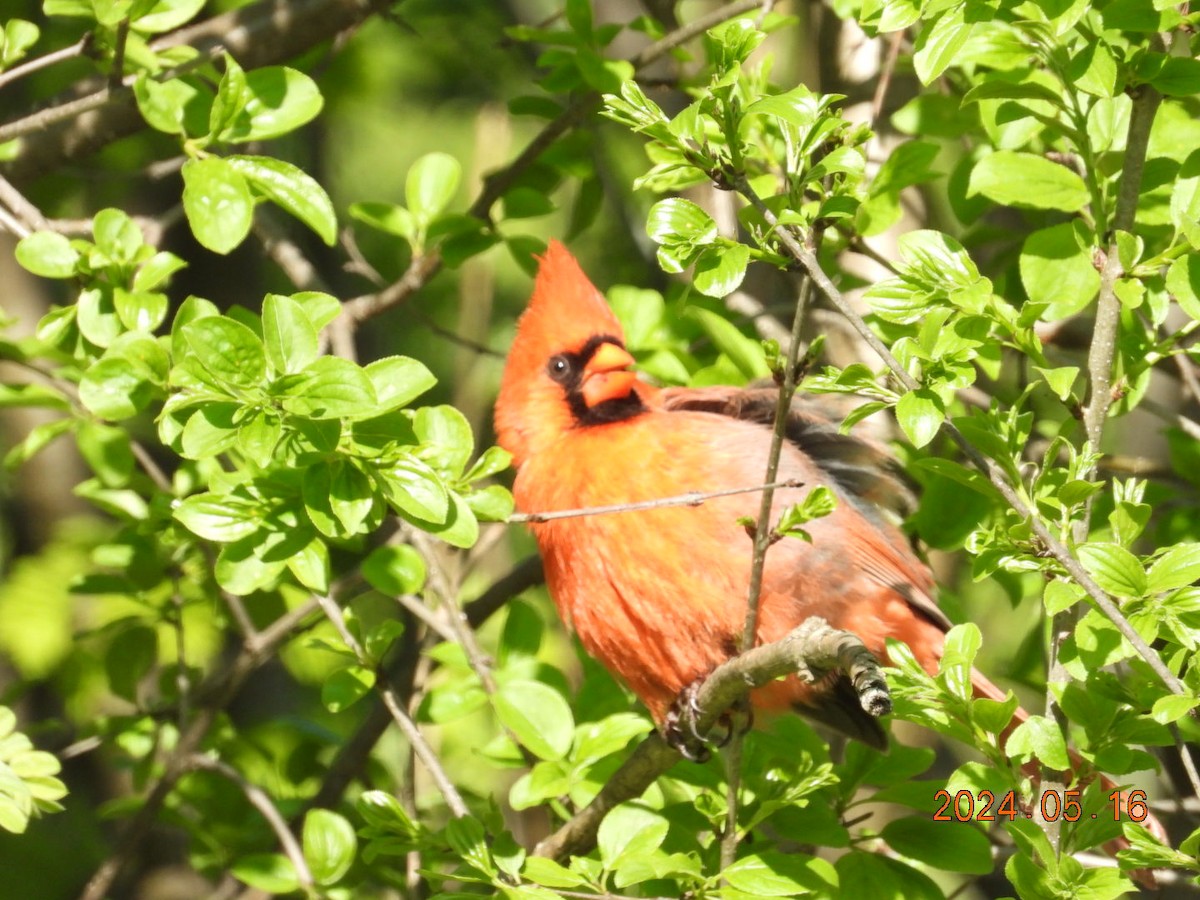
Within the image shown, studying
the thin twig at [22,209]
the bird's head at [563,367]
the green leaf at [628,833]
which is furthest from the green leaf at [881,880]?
the thin twig at [22,209]

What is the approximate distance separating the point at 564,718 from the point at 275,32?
147 cm

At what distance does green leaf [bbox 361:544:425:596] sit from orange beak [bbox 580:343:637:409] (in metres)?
0.60

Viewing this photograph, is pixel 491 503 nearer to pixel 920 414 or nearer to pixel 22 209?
pixel 920 414

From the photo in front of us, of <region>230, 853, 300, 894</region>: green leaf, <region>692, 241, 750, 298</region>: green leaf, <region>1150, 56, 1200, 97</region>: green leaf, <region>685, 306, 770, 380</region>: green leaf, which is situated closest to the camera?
<region>692, 241, 750, 298</region>: green leaf

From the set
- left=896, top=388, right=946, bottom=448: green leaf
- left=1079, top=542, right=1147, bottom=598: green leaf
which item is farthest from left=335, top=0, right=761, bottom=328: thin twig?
left=1079, top=542, right=1147, bottom=598: green leaf

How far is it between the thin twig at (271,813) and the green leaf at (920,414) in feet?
4.45

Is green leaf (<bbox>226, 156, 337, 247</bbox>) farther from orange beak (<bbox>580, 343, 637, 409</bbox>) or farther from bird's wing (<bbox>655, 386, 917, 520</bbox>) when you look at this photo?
bird's wing (<bbox>655, 386, 917, 520</bbox>)

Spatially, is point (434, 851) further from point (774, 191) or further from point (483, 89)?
point (483, 89)

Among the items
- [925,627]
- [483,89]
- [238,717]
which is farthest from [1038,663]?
[483,89]

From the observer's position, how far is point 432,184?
273 centimetres

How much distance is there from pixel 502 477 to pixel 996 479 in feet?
6.34

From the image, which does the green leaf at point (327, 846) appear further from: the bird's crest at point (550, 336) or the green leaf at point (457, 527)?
the bird's crest at point (550, 336)

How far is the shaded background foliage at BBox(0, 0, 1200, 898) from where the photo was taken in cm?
179

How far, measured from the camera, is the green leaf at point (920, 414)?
1.60m
